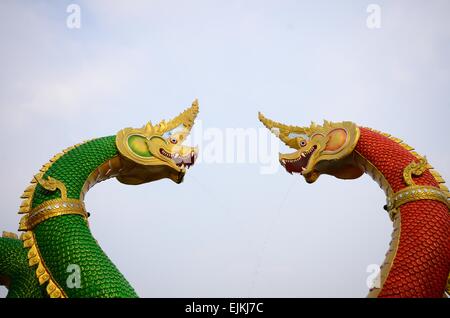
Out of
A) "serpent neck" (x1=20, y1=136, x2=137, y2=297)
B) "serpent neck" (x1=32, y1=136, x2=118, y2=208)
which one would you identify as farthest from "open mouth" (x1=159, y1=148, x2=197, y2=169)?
"serpent neck" (x1=20, y1=136, x2=137, y2=297)

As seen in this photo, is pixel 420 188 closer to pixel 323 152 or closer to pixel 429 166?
pixel 429 166

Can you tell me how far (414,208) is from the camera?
7141 millimetres

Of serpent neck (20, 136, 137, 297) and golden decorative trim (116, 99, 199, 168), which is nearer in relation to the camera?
serpent neck (20, 136, 137, 297)

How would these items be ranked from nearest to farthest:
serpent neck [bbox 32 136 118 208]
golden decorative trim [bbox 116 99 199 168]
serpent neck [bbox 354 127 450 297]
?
1. serpent neck [bbox 354 127 450 297]
2. serpent neck [bbox 32 136 118 208]
3. golden decorative trim [bbox 116 99 199 168]

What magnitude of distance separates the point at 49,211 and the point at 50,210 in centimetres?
2

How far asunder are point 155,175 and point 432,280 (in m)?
4.29

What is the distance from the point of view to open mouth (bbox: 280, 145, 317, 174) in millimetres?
8625

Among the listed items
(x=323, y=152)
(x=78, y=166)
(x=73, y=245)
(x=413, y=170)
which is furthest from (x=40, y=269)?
(x=413, y=170)

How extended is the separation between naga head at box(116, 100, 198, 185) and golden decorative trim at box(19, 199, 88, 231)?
48.3 inches

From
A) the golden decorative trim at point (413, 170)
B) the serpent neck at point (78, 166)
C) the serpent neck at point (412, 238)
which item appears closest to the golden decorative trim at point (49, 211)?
the serpent neck at point (78, 166)

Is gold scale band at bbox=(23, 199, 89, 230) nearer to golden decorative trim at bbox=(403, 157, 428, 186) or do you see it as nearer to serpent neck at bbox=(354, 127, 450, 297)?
serpent neck at bbox=(354, 127, 450, 297)

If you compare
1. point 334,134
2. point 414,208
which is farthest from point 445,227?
point 334,134
